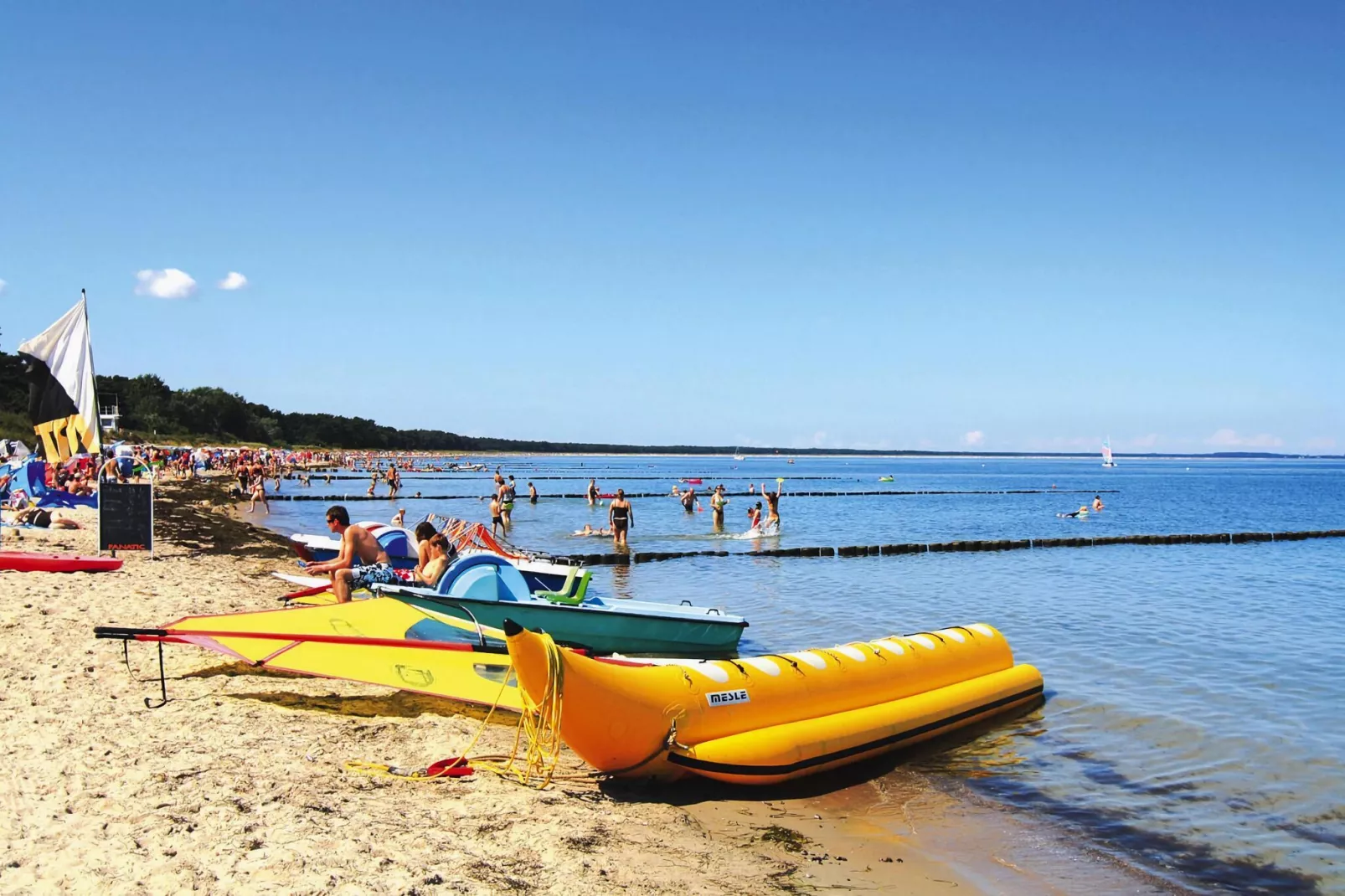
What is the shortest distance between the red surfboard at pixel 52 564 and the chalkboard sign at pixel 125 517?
1.53 metres

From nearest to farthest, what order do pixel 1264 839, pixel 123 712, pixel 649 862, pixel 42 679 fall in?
pixel 649 862
pixel 1264 839
pixel 123 712
pixel 42 679

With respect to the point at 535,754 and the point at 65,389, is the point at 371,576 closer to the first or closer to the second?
the point at 535,754

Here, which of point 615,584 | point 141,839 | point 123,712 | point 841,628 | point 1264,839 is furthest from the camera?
point 615,584

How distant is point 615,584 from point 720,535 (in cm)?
1164

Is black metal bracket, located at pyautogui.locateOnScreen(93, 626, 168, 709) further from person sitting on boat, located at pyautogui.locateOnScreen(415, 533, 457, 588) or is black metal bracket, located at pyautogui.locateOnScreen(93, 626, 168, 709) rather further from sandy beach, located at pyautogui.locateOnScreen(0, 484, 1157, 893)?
person sitting on boat, located at pyautogui.locateOnScreen(415, 533, 457, 588)

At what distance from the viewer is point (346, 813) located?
4.92m

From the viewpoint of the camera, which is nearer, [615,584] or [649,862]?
[649,862]

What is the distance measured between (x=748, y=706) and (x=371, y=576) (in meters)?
5.14

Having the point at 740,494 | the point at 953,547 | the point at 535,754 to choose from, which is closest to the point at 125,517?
the point at 535,754

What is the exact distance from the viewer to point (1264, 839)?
598 cm

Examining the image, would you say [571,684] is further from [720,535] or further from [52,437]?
[720,535]

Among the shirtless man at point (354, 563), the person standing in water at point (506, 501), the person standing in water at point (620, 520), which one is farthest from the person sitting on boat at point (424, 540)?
the person standing in water at point (506, 501)

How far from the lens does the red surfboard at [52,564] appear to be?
40.1 ft

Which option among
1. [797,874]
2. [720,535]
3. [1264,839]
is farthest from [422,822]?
[720,535]
